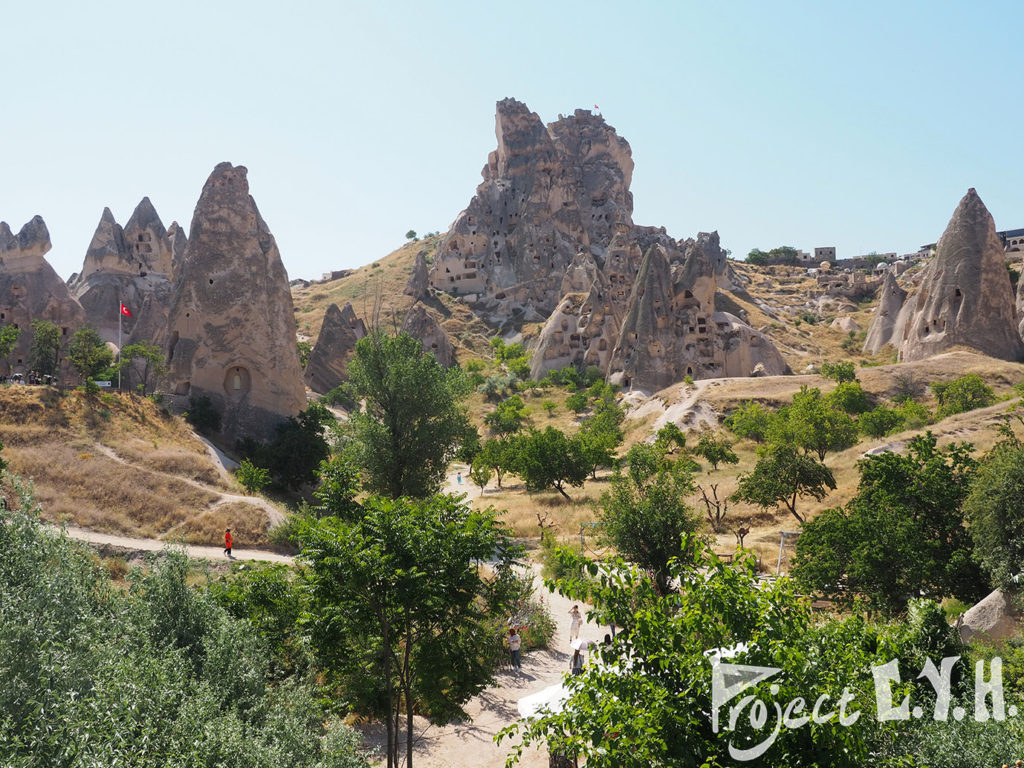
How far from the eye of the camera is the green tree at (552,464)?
3153 cm

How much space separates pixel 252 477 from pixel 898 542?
60.1 ft

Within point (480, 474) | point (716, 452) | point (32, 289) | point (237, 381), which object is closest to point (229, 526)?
point (237, 381)

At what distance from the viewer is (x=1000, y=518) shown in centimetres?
1374

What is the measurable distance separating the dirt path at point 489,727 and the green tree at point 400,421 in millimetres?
7013

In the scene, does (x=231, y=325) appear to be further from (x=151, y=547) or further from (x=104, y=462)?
(x=151, y=547)

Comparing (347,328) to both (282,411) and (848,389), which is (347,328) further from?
(848,389)

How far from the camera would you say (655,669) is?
6.61 meters

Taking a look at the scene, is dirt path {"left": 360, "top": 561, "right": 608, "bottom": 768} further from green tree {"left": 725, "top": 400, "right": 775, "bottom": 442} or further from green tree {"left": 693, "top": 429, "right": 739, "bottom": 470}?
green tree {"left": 725, "top": 400, "right": 775, "bottom": 442}

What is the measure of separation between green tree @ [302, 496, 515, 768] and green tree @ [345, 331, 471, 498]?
11.8 meters

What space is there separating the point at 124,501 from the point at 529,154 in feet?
243

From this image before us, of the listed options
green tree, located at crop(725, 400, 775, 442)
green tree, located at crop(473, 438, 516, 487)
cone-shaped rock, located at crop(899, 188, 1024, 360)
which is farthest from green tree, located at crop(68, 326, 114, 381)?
cone-shaped rock, located at crop(899, 188, 1024, 360)

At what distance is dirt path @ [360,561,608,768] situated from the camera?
11.5 metres

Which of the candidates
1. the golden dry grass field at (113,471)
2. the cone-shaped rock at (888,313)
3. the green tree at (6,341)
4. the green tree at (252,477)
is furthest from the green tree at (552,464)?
the cone-shaped rock at (888,313)

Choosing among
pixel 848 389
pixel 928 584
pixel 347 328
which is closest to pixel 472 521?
pixel 928 584
